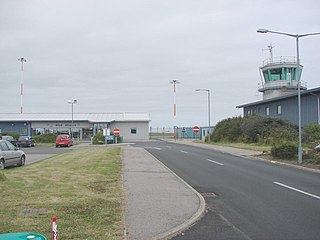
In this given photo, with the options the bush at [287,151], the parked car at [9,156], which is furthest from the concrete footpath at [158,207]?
the bush at [287,151]

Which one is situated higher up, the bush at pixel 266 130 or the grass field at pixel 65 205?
the bush at pixel 266 130

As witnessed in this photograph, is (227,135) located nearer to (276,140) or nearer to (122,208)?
(276,140)

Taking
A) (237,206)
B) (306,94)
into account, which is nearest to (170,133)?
(306,94)

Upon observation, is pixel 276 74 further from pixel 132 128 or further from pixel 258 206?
pixel 258 206

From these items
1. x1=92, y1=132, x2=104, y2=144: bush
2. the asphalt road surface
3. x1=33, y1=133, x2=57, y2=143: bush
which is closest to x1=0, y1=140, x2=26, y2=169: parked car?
the asphalt road surface

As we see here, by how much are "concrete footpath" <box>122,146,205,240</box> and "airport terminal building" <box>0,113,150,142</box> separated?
57298mm

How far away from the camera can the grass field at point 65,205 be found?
21.9 ft

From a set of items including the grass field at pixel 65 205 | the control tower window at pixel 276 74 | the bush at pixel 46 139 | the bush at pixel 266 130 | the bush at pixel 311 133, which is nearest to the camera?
the grass field at pixel 65 205

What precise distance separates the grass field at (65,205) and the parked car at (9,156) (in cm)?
423

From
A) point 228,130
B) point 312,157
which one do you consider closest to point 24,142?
point 228,130

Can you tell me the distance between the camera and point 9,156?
18312mm

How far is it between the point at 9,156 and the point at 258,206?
12817mm

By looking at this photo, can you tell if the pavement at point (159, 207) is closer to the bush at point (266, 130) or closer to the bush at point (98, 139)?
the bush at point (266, 130)

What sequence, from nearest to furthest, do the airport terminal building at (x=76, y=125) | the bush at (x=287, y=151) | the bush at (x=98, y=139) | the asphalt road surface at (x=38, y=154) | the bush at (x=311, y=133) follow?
1. the bush at (x=287, y=151)
2. the asphalt road surface at (x=38, y=154)
3. the bush at (x=311, y=133)
4. the bush at (x=98, y=139)
5. the airport terminal building at (x=76, y=125)
